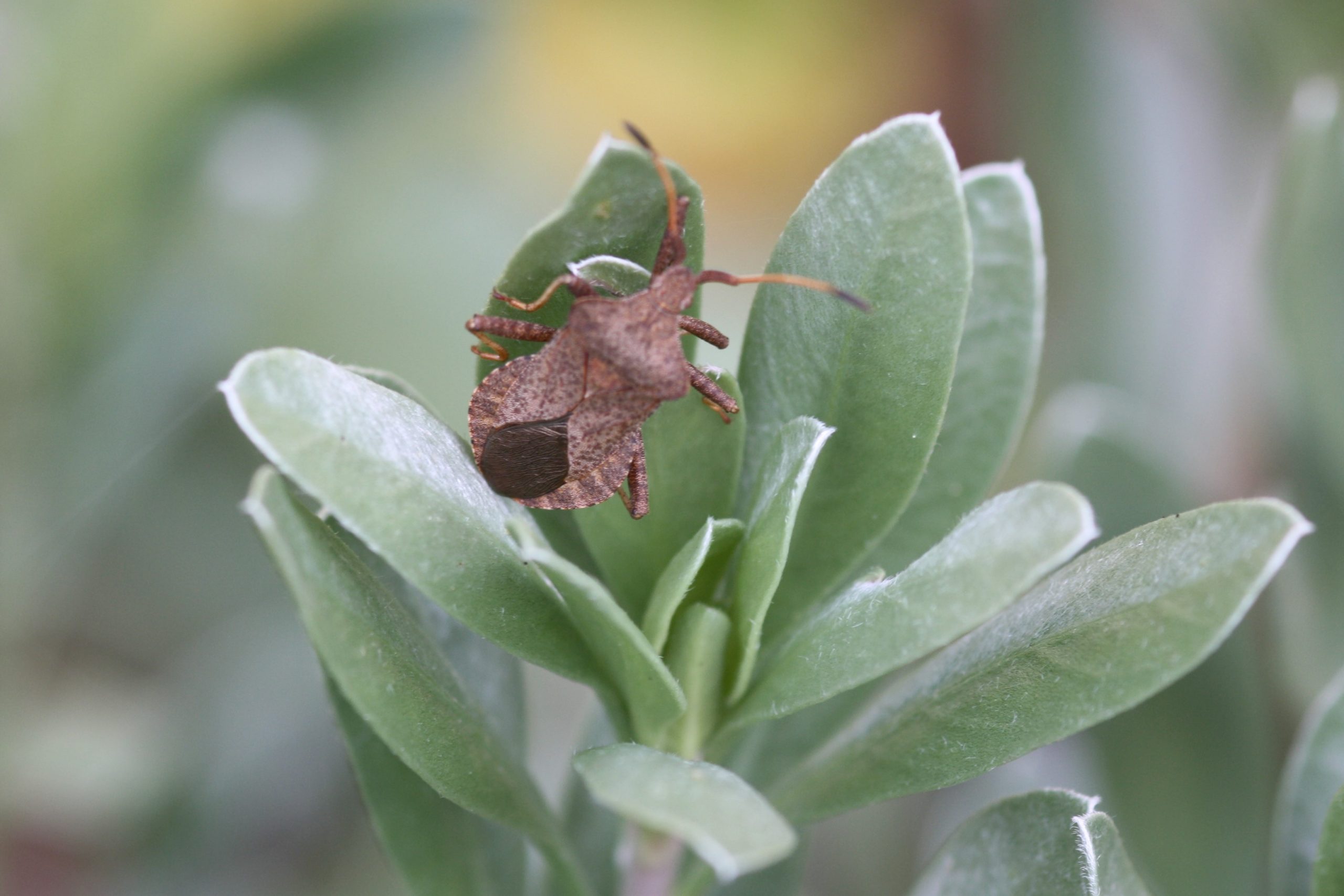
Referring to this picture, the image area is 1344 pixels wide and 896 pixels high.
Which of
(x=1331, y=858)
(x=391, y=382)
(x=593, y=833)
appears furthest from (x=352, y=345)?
(x=1331, y=858)

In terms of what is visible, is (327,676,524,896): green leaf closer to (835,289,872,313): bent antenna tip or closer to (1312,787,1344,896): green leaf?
(835,289,872,313): bent antenna tip

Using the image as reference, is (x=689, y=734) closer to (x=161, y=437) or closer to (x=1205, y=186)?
(x=161, y=437)

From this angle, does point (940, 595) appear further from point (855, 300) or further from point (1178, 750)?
point (1178, 750)

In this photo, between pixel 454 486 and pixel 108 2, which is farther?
pixel 108 2

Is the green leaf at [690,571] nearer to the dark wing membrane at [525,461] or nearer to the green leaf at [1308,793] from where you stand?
the dark wing membrane at [525,461]

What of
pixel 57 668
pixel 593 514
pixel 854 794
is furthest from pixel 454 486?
pixel 57 668

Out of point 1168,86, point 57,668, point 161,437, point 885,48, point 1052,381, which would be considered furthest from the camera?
point 885,48
